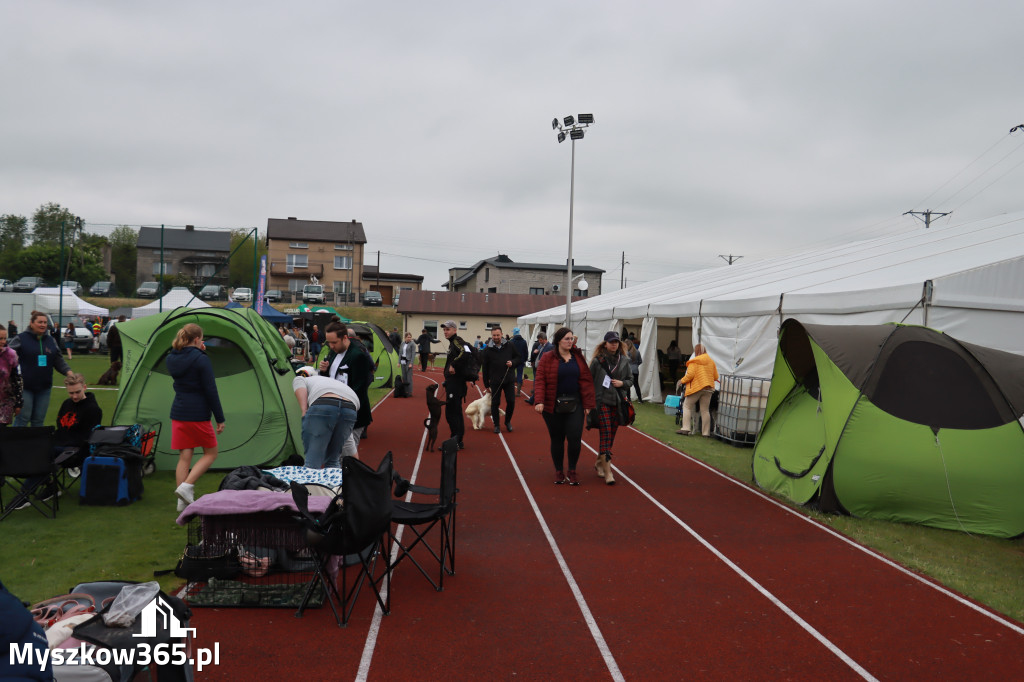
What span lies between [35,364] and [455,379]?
5.36 metres

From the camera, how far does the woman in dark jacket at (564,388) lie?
8.60 meters

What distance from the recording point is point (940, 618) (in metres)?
5.02

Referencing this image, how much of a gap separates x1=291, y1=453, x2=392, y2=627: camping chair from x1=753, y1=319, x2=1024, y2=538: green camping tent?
202 inches

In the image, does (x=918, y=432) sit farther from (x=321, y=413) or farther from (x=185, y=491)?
(x=185, y=491)

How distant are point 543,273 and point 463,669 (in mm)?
66558

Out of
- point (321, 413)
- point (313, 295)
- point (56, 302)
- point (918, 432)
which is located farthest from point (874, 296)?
point (313, 295)

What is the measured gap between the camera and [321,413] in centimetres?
686

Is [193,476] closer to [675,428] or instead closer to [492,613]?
[492,613]

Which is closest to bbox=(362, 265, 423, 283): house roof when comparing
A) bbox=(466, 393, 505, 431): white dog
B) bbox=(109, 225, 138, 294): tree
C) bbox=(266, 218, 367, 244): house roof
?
bbox=(266, 218, 367, 244): house roof

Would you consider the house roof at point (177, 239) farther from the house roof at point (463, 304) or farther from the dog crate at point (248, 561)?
the dog crate at point (248, 561)

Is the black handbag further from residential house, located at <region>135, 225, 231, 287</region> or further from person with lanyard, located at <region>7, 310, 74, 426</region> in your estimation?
residential house, located at <region>135, 225, 231, 287</region>

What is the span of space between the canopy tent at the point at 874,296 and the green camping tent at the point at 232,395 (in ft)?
28.7

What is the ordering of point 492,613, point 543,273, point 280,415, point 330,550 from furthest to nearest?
1. point 543,273
2. point 280,415
3. point 492,613
4. point 330,550

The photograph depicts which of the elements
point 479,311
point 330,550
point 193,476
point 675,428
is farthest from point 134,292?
point 330,550
